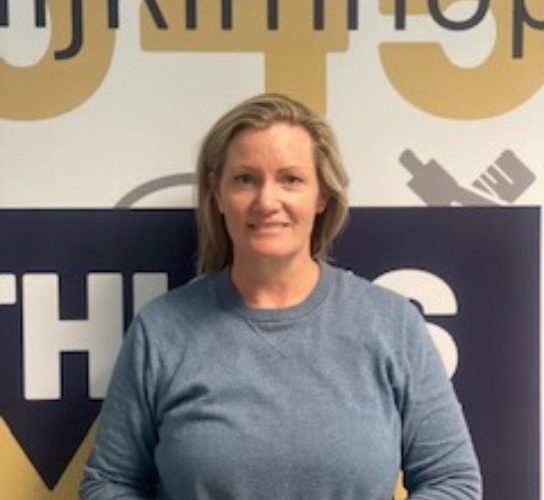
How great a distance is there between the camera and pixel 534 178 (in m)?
1.32

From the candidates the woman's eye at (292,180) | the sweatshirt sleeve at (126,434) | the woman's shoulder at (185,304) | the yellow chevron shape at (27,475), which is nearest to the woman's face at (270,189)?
the woman's eye at (292,180)

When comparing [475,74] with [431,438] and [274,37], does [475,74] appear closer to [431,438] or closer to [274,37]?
[274,37]

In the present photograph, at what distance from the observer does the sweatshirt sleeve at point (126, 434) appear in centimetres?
114

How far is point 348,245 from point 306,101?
0.23 m

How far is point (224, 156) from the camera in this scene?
1144mm

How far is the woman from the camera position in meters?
1.09

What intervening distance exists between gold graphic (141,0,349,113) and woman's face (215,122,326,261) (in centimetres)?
19

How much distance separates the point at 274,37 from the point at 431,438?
0.64 m

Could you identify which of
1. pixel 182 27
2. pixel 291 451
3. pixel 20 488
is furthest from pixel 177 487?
pixel 182 27

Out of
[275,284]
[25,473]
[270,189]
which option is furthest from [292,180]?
[25,473]

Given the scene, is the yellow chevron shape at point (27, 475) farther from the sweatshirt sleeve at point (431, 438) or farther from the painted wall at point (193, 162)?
the sweatshirt sleeve at point (431, 438)

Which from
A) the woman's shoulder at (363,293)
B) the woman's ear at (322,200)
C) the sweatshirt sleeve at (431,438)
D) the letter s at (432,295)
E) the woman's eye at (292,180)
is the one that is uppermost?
the woman's eye at (292,180)

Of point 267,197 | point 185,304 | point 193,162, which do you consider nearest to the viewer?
point 267,197

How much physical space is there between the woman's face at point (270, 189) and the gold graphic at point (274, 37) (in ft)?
0.61
